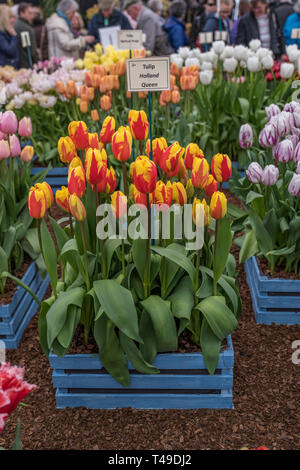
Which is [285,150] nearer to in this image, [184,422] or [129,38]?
[184,422]

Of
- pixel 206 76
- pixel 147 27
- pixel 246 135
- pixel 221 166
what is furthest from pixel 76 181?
pixel 147 27

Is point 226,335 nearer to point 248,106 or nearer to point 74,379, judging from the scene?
point 74,379

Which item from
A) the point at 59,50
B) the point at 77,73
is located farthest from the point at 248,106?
the point at 59,50

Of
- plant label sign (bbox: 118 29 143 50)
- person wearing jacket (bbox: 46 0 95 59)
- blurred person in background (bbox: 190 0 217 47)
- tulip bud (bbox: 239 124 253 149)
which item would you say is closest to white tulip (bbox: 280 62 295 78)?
plant label sign (bbox: 118 29 143 50)

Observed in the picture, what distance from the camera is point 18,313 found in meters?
2.45

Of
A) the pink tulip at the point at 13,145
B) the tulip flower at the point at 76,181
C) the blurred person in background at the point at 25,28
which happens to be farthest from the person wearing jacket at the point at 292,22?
the tulip flower at the point at 76,181

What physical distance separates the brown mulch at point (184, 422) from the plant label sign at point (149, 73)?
4.14ft

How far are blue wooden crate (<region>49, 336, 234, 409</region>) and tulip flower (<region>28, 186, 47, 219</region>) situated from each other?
1.83 feet

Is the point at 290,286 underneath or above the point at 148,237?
underneath

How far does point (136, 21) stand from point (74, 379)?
6.94m

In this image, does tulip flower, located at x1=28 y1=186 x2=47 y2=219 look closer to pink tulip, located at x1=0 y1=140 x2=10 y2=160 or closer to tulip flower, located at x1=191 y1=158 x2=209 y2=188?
tulip flower, located at x1=191 y1=158 x2=209 y2=188

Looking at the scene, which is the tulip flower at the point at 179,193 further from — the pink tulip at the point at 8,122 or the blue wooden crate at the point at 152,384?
the pink tulip at the point at 8,122

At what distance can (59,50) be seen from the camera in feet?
22.8

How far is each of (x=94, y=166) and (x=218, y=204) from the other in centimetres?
43
